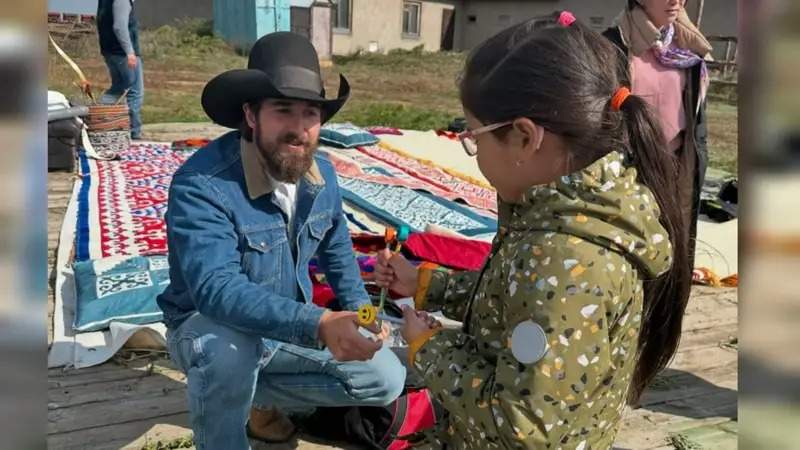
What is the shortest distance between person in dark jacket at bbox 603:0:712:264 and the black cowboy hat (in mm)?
1450

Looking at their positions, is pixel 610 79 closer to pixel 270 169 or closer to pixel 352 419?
pixel 270 169

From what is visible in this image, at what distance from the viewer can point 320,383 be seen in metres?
2.20

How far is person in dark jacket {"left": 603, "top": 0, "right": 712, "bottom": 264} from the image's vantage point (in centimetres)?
317

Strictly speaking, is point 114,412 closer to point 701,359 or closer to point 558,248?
point 558,248

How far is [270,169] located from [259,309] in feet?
1.35

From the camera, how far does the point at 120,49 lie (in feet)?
23.0

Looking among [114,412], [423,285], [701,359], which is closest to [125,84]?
[114,412]

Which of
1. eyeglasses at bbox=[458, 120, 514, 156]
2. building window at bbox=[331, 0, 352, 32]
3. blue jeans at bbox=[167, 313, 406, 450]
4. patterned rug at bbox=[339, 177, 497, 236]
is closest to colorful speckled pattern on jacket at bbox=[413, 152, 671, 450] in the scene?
eyeglasses at bbox=[458, 120, 514, 156]

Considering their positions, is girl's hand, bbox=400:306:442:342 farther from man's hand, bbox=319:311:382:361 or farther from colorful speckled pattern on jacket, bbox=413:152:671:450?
man's hand, bbox=319:311:382:361

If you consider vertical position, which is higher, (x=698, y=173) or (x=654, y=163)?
(x=654, y=163)

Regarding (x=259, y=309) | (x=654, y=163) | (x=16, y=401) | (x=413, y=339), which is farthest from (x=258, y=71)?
(x=16, y=401)

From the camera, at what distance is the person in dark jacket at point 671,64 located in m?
3.17

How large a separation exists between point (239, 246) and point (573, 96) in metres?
1.12

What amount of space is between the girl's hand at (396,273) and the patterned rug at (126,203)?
243cm
